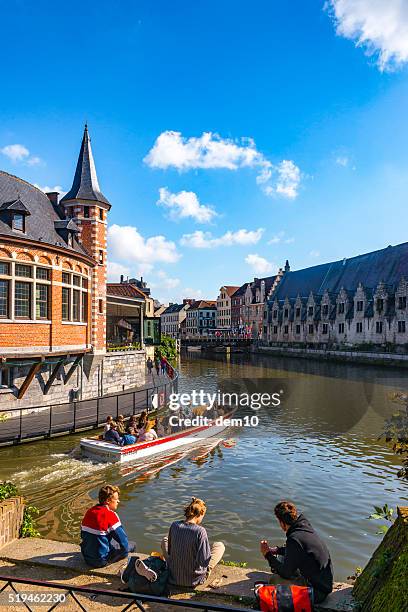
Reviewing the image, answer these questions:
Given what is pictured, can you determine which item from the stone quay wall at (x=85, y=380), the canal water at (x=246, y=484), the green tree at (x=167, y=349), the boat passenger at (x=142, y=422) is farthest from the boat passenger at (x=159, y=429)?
the green tree at (x=167, y=349)

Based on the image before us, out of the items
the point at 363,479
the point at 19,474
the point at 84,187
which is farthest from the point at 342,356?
the point at 19,474

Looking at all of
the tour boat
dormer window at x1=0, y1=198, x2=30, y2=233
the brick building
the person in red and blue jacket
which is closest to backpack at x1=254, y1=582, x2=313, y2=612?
the person in red and blue jacket

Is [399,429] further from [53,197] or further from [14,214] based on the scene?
[53,197]

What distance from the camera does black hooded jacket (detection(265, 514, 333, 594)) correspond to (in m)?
6.63

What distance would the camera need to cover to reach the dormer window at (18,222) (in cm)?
2216

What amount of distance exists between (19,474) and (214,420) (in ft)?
32.3

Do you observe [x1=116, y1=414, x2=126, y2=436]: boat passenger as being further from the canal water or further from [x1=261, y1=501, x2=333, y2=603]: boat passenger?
[x1=261, y1=501, x2=333, y2=603]: boat passenger

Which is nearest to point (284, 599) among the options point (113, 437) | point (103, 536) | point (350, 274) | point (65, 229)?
point (103, 536)

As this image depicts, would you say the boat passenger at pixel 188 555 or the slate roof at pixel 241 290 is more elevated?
the slate roof at pixel 241 290

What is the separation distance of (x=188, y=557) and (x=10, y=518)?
133 inches

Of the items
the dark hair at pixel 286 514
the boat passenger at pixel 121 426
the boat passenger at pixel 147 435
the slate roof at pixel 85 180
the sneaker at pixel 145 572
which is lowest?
the boat passenger at pixel 147 435

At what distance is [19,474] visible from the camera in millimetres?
16156

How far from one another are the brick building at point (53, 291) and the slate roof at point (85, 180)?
0.06 meters

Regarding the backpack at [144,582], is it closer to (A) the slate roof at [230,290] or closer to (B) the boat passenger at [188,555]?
(B) the boat passenger at [188,555]
